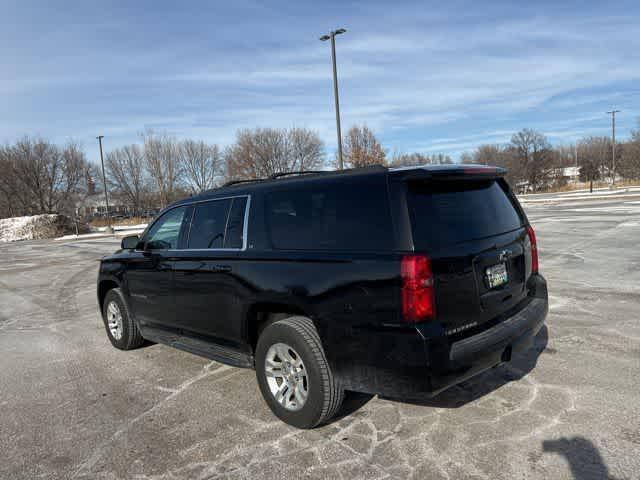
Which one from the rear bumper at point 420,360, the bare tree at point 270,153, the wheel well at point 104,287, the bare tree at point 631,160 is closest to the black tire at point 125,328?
the wheel well at point 104,287

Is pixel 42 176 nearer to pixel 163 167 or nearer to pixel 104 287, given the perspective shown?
pixel 163 167

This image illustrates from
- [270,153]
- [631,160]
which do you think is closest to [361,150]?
[270,153]

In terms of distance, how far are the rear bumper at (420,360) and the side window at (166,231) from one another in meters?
2.43

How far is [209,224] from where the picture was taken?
436 cm

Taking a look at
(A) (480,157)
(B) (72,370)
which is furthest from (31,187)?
(A) (480,157)

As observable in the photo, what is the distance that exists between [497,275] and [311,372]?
1.45 m

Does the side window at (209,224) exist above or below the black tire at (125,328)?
above

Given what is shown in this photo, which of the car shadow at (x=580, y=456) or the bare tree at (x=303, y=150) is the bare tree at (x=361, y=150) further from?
the car shadow at (x=580, y=456)

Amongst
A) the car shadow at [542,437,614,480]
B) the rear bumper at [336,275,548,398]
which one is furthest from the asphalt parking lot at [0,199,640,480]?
the rear bumper at [336,275,548,398]

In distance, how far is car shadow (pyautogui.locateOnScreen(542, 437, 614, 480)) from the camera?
8.96ft

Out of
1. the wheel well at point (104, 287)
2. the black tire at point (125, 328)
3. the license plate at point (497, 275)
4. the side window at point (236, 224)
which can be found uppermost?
A: the side window at point (236, 224)

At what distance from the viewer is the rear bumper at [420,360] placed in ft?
9.28

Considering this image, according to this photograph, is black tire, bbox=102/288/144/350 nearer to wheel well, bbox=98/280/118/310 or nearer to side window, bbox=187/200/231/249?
wheel well, bbox=98/280/118/310

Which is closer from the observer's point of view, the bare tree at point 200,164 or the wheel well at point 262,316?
the wheel well at point 262,316
